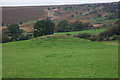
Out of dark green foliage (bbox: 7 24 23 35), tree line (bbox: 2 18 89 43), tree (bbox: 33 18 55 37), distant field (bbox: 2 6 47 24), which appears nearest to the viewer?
tree (bbox: 33 18 55 37)

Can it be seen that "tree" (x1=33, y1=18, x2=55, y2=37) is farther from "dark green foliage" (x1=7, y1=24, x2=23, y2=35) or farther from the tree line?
"dark green foliage" (x1=7, y1=24, x2=23, y2=35)

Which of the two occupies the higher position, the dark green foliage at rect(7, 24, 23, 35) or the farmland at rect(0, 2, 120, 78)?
the farmland at rect(0, 2, 120, 78)

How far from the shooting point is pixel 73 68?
49.0ft

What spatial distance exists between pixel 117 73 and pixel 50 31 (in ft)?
129

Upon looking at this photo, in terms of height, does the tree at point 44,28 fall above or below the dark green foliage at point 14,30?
above

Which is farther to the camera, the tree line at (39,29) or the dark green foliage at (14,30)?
the dark green foliage at (14,30)

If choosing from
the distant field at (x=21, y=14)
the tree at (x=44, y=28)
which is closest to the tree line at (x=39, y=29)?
the tree at (x=44, y=28)

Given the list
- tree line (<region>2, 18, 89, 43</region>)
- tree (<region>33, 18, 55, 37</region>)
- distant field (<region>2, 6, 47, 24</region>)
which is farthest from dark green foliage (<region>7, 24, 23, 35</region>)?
distant field (<region>2, 6, 47, 24</region>)

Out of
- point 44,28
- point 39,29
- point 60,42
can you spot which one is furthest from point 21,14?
point 60,42

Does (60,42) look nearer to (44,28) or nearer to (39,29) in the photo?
(44,28)

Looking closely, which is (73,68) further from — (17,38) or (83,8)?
(83,8)

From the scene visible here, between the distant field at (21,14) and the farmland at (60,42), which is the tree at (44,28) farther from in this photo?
the distant field at (21,14)

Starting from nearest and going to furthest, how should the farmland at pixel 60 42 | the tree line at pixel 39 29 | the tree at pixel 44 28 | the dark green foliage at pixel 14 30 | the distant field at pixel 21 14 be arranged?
the farmland at pixel 60 42 → the tree at pixel 44 28 → the tree line at pixel 39 29 → the dark green foliage at pixel 14 30 → the distant field at pixel 21 14

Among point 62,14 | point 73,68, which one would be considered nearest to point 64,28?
point 62,14
